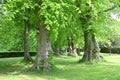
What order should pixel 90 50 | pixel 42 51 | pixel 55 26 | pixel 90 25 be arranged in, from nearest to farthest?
1. pixel 55 26
2. pixel 42 51
3. pixel 90 25
4. pixel 90 50

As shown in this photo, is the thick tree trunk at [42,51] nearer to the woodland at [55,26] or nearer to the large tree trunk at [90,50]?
the woodland at [55,26]

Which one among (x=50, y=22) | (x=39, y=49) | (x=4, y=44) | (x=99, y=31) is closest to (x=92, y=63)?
(x=99, y=31)

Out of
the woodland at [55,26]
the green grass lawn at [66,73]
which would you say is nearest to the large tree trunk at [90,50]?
the woodland at [55,26]

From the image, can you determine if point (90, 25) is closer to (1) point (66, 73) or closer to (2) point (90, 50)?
(2) point (90, 50)

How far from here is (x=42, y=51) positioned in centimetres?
1986

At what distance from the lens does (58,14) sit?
60.0 feet

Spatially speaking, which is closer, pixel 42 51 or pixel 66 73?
pixel 66 73

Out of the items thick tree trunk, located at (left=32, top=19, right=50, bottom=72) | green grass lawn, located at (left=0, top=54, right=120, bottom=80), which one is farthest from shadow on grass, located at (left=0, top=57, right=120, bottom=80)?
thick tree trunk, located at (left=32, top=19, right=50, bottom=72)

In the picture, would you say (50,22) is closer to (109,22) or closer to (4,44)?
(109,22)

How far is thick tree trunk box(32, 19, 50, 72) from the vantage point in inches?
773

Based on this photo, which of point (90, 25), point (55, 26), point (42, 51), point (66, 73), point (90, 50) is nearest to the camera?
point (55, 26)

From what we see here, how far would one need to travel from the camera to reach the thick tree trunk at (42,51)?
19625 millimetres

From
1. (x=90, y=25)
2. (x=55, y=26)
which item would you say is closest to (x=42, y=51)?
(x=55, y=26)

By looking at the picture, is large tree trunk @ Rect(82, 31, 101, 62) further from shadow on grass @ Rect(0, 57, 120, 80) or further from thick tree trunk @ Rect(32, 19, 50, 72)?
thick tree trunk @ Rect(32, 19, 50, 72)
